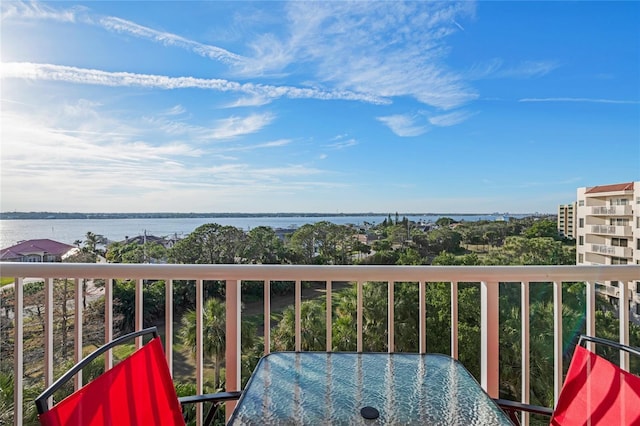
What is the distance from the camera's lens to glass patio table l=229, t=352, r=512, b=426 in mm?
1042

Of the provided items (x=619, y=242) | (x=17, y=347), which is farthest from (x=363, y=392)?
(x=619, y=242)

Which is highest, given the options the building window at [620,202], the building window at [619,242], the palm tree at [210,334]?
the building window at [620,202]

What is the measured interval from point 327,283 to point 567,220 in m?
3.97

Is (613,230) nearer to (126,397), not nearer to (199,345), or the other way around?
(199,345)

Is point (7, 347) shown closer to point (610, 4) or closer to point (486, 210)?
point (486, 210)

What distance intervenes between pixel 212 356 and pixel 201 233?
1.41 meters

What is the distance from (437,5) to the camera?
3951 millimetres

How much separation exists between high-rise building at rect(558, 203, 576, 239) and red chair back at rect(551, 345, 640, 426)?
3.45 meters

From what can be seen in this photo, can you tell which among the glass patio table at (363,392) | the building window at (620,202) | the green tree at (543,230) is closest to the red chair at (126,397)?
the glass patio table at (363,392)

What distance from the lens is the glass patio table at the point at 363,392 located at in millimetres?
1042

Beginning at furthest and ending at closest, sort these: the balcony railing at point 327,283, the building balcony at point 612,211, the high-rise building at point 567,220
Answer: the high-rise building at point 567,220 → the building balcony at point 612,211 → the balcony railing at point 327,283

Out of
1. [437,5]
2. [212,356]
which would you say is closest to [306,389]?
[212,356]

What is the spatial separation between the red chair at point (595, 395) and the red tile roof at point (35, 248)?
3.46 meters

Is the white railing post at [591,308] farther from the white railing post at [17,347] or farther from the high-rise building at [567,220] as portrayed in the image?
the white railing post at [17,347]
